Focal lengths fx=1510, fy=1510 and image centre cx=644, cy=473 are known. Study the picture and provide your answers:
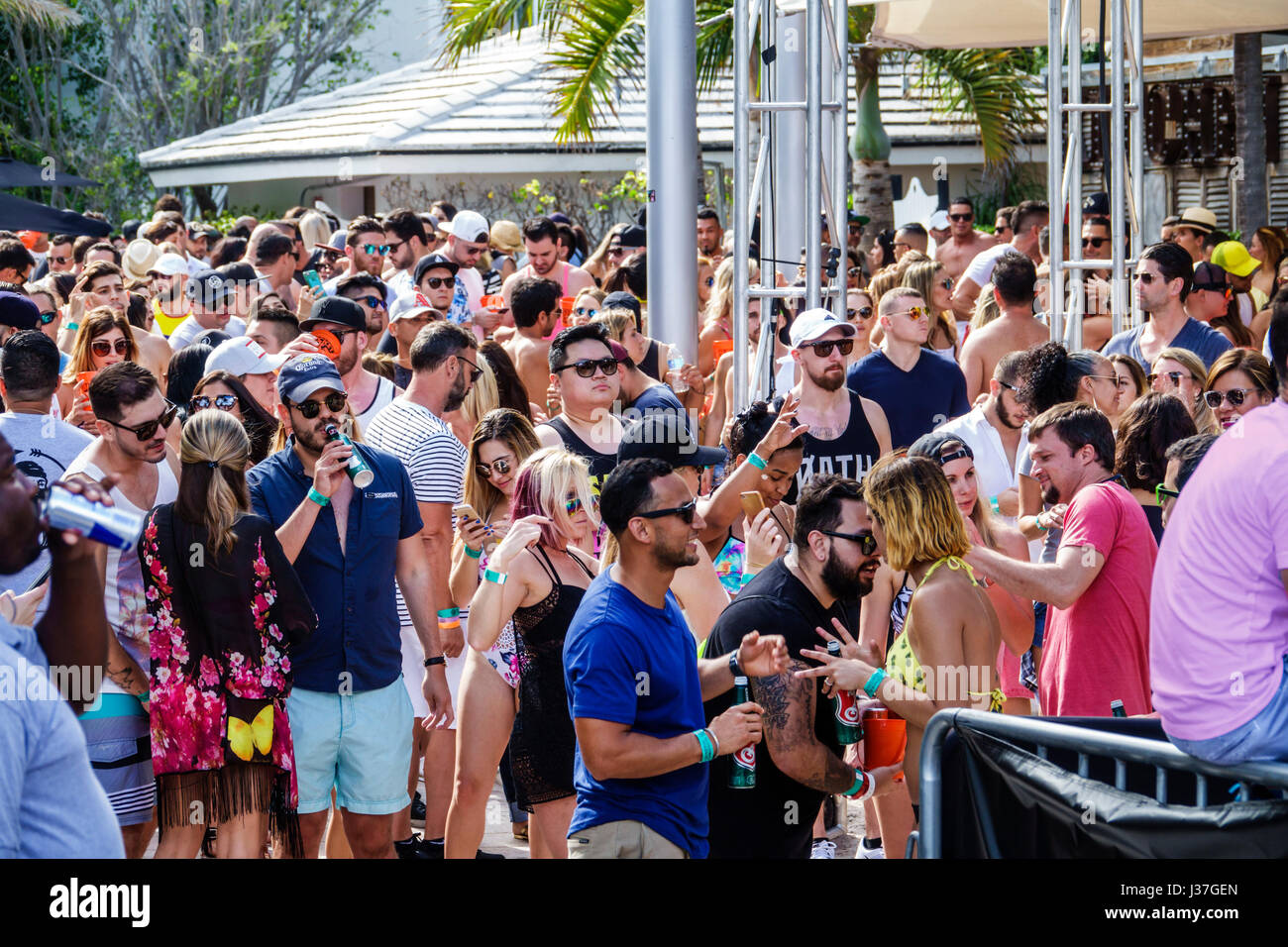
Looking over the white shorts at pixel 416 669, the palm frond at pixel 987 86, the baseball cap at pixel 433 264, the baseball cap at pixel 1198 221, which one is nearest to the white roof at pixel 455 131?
the palm frond at pixel 987 86

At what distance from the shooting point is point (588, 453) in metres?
5.91

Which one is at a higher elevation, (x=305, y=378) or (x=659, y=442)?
(x=305, y=378)

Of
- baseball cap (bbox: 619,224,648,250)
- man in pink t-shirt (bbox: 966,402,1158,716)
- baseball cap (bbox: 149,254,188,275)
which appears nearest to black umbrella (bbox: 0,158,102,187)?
baseball cap (bbox: 149,254,188,275)

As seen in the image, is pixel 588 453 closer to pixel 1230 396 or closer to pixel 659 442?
pixel 659 442

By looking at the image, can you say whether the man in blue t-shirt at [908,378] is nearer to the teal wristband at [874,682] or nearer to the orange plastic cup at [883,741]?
the orange plastic cup at [883,741]

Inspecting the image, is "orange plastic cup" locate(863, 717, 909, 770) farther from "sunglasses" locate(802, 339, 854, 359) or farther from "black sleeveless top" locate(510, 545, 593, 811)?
"sunglasses" locate(802, 339, 854, 359)

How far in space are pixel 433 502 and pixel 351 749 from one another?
3.76ft

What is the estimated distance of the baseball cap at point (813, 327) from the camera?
638 cm

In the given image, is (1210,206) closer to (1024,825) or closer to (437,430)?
(437,430)

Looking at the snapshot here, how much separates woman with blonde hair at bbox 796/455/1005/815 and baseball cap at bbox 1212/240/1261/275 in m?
6.11

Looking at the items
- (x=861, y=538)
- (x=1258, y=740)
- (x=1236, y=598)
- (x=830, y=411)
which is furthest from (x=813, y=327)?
(x=1258, y=740)

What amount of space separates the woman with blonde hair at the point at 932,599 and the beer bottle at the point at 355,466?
5.15 ft

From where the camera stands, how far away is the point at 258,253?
9773mm

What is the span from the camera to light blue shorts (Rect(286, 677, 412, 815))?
484 centimetres
